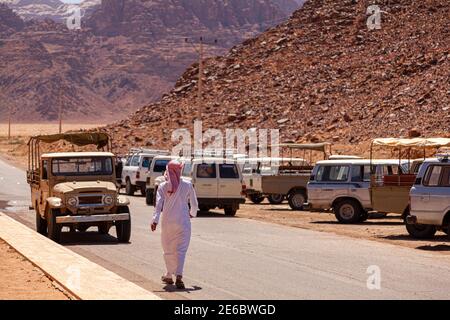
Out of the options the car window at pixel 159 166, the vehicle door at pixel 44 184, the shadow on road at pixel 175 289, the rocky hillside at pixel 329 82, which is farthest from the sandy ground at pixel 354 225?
the rocky hillside at pixel 329 82

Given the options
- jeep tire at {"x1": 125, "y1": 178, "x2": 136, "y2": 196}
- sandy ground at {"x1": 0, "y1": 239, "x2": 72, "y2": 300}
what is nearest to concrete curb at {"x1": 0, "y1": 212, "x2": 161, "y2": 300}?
sandy ground at {"x1": 0, "y1": 239, "x2": 72, "y2": 300}

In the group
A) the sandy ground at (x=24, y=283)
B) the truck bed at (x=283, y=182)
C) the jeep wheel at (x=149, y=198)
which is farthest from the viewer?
the jeep wheel at (x=149, y=198)

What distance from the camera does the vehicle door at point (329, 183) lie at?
29453mm

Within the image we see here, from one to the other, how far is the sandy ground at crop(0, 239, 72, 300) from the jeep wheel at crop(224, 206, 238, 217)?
1436 cm

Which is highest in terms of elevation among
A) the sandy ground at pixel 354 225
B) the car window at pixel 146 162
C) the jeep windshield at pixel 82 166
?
the jeep windshield at pixel 82 166

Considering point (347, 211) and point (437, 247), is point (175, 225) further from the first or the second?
point (347, 211)

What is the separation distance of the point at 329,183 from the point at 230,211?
15.4 feet

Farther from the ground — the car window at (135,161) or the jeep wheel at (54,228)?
the car window at (135,161)

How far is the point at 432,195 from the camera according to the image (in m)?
22.3

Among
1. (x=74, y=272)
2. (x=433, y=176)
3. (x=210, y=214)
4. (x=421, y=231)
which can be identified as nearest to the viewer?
(x=74, y=272)

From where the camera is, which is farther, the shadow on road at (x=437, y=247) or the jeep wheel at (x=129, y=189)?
the jeep wheel at (x=129, y=189)

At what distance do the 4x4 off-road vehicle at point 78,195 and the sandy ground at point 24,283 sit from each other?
3119 millimetres

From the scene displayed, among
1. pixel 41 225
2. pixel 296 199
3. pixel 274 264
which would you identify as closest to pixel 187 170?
pixel 296 199

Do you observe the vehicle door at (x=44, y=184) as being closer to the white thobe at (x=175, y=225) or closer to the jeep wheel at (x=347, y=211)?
the white thobe at (x=175, y=225)
